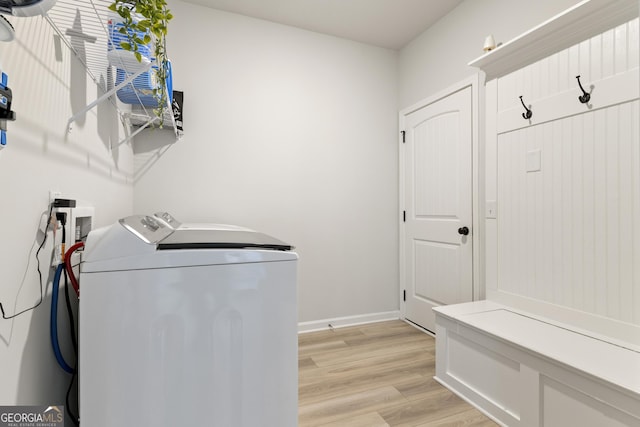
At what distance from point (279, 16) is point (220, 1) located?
476mm

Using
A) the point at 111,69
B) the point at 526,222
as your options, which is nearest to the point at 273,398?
the point at 111,69

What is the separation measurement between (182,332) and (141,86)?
4.54ft

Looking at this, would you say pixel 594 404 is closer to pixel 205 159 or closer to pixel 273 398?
pixel 273 398

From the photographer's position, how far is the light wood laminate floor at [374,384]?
162 cm

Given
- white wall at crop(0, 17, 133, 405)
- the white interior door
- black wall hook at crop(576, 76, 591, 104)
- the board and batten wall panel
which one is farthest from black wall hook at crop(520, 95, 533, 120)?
white wall at crop(0, 17, 133, 405)

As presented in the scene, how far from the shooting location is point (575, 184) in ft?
5.39

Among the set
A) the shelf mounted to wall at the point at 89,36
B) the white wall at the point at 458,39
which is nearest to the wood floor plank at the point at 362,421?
the shelf mounted to wall at the point at 89,36

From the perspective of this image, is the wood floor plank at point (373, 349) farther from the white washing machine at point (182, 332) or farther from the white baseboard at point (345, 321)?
the white washing machine at point (182, 332)

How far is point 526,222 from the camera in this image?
1896 mm

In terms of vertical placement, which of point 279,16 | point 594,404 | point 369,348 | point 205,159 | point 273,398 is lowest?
point 369,348

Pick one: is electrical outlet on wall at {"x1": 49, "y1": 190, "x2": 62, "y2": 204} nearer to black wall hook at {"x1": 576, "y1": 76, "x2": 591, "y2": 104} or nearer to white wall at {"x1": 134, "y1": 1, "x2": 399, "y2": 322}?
white wall at {"x1": 134, "y1": 1, "x2": 399, "y2": 322}

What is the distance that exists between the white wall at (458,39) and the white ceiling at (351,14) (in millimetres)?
126

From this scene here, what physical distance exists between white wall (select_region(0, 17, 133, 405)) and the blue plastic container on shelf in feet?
1.15

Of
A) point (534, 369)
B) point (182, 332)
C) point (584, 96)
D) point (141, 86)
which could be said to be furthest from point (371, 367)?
point (141, 86)
